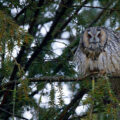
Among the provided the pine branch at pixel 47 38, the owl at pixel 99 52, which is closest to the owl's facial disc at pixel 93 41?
the owl at pixel 99 52

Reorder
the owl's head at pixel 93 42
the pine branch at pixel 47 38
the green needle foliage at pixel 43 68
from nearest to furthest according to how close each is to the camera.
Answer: the green needle foliage at pixel 43 68 < the owl's head at pixel 93 42 < the pine branch at pixel 47 38

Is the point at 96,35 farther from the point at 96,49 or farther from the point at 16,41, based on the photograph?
the point at 16,41

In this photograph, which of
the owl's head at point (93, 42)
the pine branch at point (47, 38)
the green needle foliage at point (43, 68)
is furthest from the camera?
the pine branch at point (47, 38)

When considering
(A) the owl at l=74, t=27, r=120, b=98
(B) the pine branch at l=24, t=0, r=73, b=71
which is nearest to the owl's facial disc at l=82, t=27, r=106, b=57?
(A) the owl at l=74, t=27, r=120, b=98

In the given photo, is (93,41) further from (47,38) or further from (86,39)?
(47,38)

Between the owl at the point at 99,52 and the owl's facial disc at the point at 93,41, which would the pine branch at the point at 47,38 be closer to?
the owl at the point at 99,52

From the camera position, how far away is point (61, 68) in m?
4.66

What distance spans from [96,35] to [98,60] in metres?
0.33

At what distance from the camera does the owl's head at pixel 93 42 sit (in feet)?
13.1

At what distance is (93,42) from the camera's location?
399cm

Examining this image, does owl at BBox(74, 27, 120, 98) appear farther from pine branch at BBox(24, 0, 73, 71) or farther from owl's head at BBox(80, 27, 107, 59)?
pine branch at BBox(24, 0, 73, 71)

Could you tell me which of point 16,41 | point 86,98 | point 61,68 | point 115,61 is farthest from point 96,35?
point 86,98

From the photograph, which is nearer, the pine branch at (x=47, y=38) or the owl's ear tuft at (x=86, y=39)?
the owl's ear tuft at (x=86, y=39)

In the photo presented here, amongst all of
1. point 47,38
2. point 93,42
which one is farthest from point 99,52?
point 47,38
